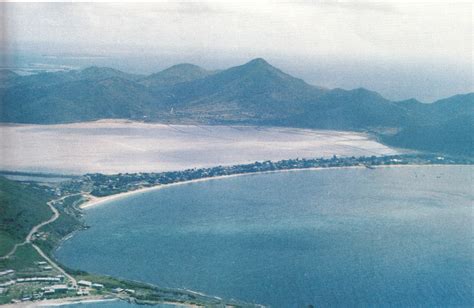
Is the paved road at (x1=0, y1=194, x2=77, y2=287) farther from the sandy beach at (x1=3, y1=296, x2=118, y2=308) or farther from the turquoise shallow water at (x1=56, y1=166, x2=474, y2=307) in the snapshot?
the sandy beach at (x1=3, y1=296, x2=118, y2=308)

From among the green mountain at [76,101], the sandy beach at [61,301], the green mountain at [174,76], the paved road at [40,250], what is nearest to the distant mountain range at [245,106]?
the green mountain at [76,101]

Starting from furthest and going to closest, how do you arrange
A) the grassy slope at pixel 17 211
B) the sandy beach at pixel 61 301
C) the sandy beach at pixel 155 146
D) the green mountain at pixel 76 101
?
the green mountain at pixel 76 101, the sandy beach at pixel 155 146, the grassy slope at pixel 17 211, the sandy beach at pixel 61 301

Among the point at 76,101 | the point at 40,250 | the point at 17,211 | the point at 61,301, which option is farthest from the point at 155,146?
the point at 61,301

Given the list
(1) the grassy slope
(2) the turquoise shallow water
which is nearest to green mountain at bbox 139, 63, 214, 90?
(2) the turquoise shallow water

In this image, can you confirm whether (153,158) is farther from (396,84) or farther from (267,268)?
(396,84)

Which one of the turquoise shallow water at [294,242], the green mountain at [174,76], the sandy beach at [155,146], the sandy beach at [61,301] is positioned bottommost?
the sandy beach at [61,301]

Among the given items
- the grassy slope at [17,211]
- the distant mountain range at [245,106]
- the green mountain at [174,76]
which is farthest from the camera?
the green mountain at [174,76]

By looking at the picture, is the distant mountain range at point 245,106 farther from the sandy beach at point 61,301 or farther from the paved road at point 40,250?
the sandy beach at point 61,301
